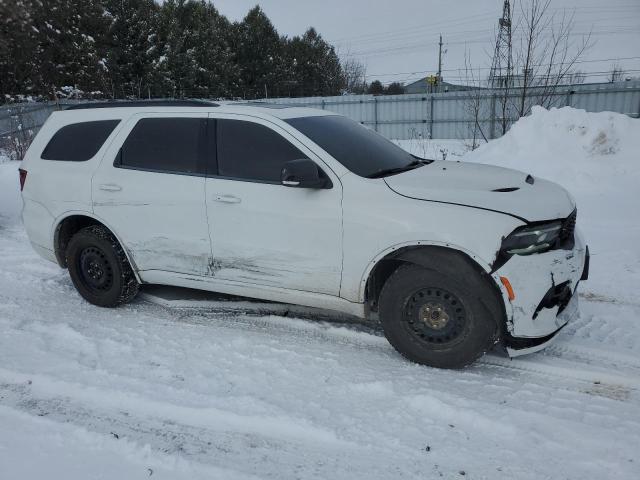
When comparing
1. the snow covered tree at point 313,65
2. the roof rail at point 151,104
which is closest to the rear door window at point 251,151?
the roof rail at point 151,104

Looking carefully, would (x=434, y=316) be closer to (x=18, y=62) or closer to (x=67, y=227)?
(x=67, y=227)

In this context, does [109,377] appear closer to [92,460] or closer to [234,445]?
[92,460]

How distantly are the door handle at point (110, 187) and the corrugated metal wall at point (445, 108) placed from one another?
39.6 ft

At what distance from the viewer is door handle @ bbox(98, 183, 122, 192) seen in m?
4.52

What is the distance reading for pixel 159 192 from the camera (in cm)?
430

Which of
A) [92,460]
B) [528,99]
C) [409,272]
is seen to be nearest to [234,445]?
[92,460]

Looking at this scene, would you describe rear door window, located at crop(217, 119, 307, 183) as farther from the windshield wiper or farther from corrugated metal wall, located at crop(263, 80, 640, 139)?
corrugated metal wall, located at crop(263, 80, 640, 139)

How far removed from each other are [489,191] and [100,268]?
3547mm

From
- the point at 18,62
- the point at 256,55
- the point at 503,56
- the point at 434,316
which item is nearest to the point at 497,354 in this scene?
the point at 434,316

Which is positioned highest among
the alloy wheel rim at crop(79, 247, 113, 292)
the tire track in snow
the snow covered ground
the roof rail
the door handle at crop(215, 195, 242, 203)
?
the roof rail

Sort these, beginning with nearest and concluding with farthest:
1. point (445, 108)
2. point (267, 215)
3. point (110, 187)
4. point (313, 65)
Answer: point (267, 215) < point (110, 187) < point (445, 108) < point (313, 65)

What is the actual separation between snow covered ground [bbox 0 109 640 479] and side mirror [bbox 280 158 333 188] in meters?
1.28

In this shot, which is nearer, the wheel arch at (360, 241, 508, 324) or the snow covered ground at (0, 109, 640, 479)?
the snow covered ground at (0, 109, 640, 479)

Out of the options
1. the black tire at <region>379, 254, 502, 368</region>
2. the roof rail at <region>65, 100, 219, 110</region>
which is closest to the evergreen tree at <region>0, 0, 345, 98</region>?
the roof rail at <region>65, 100, 219, 110</region>
